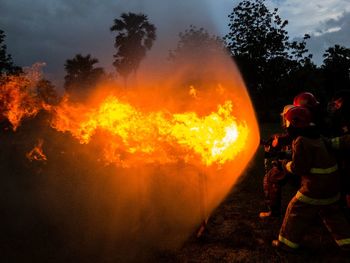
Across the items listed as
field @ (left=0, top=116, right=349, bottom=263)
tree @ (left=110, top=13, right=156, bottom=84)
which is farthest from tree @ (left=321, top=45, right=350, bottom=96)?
field @ (left=0, top=116, right=349, bottom=263)

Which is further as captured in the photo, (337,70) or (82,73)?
(337,70)

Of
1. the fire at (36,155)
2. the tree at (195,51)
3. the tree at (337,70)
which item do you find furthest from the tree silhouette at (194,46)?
the tree at (337,70)

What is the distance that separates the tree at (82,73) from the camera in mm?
33188

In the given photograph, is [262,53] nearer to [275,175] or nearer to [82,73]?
[275,175]

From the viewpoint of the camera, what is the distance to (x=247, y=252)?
5.64 metres

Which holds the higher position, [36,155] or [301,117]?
[301,117]

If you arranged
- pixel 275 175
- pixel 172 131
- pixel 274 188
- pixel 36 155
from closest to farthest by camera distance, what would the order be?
pixel 172 131, pixel 275 175, pixel 274 188, pixel 36 155

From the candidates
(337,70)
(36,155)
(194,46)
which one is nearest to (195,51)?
(194,46)

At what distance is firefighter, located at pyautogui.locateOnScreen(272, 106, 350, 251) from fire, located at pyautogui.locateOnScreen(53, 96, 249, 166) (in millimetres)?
1320

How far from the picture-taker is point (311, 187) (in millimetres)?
5379

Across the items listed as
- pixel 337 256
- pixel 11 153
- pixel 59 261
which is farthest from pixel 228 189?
pixel 11 153

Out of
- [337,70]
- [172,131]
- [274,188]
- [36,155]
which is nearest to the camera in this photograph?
[172,131]

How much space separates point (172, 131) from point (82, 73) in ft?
95.5

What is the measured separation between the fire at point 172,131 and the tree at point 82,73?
25.9 meters
